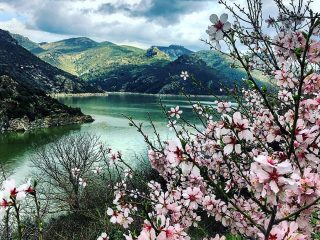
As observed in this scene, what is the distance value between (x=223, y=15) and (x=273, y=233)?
156 centimetres

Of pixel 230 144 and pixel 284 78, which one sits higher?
pixel 284 78

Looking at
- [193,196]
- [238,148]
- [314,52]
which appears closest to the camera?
[238,148]

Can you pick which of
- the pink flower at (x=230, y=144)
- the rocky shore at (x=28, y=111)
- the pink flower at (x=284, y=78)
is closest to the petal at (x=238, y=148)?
the pink flower at (x=230, y=144)

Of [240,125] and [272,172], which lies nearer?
[272,172]

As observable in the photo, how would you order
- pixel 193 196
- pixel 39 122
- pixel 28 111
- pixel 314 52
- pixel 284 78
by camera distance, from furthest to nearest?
1. pixel 28 111
2. pixel 39 122
3. pixel 284 78
4. pixel 193 196
5. pixel 314 52

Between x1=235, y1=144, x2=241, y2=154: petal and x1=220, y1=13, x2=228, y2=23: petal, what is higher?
x1=220, y1=13, x2=228, y2=23: petal

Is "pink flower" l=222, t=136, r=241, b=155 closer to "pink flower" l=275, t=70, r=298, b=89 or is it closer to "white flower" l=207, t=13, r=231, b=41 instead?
"white flower" l=207, t=13, r=231, b=41

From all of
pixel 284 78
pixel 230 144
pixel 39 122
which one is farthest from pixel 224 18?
pixel 39 122

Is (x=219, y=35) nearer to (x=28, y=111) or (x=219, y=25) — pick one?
(x=219, y=25)

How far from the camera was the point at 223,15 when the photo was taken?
2.82m

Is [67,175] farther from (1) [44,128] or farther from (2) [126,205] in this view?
(1) [44,128]

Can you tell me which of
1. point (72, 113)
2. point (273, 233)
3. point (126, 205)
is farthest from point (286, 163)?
point (72, 113)

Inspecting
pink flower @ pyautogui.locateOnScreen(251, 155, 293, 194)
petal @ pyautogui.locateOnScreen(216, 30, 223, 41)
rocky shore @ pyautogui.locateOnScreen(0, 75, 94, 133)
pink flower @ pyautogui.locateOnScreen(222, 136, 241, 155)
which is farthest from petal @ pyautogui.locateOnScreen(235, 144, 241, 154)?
rocky shore @ pyautogui.locateOnScreen(0, 75, 94, 133)

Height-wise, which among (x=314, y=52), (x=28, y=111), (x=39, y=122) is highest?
(x=314, y=52)
